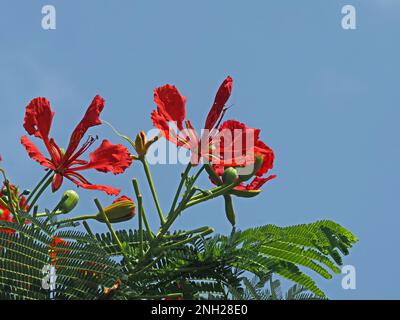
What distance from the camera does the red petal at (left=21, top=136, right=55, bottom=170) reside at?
305 centimetres

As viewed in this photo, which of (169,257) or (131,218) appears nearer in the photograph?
(169,257)

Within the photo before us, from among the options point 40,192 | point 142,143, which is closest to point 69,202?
point 40,192

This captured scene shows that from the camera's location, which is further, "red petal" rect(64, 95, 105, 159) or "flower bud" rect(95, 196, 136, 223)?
"red petal" rect(64, 95, 105, 159)

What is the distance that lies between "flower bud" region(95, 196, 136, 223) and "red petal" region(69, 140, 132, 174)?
0.19 m

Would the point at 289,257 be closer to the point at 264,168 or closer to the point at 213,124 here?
the point at 264,168

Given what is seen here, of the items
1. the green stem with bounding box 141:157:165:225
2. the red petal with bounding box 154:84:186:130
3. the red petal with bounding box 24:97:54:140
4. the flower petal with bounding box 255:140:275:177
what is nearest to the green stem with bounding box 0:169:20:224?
the red petal with bounding box 24:97:54:140

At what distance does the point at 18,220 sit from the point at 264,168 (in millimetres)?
796

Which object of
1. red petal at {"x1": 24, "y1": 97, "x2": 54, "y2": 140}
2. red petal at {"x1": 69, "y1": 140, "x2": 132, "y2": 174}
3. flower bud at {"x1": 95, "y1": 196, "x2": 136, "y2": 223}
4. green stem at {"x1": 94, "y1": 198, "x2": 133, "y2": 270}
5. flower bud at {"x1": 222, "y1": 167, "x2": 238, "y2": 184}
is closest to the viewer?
green stem at {"x1": 94, "y1": 198, "x2": 133, "y2": 270}

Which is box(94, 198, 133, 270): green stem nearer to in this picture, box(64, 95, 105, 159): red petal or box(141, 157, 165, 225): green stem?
box(141, 157, 165, 225): green stem

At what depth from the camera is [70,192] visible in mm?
2895

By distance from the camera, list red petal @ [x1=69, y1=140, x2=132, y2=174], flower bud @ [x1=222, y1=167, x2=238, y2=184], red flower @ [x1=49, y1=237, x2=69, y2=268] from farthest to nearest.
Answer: red petal @ [x1=69, y1=140, x2=132, y2=174]
flower bud @ [x1=222, y1=167, x2=238, y2=184]
red flower @ [x1=49, y1=237, x2=69, y2=268]

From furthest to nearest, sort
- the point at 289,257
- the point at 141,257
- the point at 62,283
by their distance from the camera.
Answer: the point at 289,257 < the point at 141,257 < the point at 62,283

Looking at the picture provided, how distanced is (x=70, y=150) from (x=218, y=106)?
0.59 m
